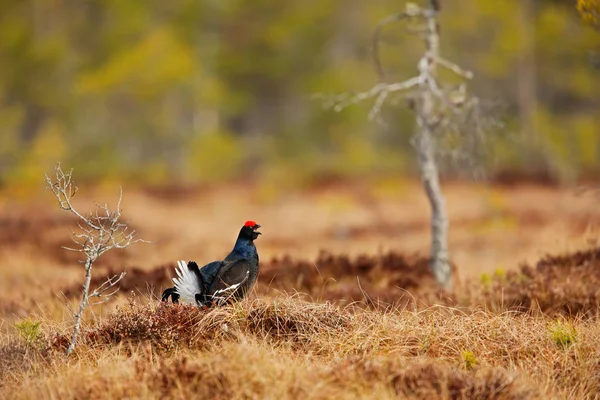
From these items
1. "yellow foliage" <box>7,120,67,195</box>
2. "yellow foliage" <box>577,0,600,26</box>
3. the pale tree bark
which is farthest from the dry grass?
"yellow foliage" <box>7,120,67,195</box>

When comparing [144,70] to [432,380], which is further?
[144,70]

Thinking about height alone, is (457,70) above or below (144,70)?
below

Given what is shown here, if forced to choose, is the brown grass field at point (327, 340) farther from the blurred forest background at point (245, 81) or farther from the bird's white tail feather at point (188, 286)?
the blurred forest background at point (245, 81)

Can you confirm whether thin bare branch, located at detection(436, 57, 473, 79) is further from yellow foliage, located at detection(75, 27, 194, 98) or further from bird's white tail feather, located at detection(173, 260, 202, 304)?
yellow foliage, located at detection(75, 27, 194, 98)

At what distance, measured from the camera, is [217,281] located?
6379 mm

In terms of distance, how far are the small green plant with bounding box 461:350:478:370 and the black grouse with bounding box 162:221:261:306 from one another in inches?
77.6

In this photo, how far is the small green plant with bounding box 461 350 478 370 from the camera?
5.35m

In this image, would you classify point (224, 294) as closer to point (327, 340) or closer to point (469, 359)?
point (327, 340)

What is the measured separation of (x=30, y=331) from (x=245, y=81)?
3151cm

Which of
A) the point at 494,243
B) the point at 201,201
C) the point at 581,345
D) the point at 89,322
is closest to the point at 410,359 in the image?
the point at 581,345

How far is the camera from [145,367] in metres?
4.96

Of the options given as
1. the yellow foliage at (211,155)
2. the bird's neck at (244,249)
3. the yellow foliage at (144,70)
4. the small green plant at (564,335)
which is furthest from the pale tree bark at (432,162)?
the yellow foliage at (211,155)

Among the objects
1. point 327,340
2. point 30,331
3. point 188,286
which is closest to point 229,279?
point 188,286

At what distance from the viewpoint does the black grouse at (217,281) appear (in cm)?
627
